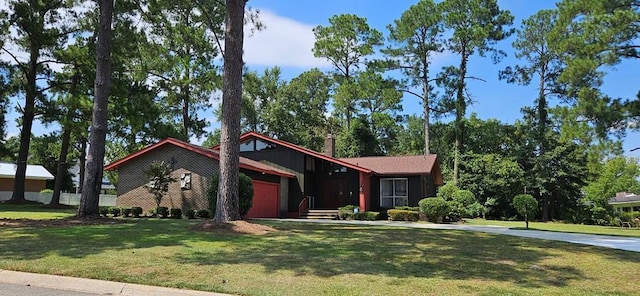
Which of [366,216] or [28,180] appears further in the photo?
[28,180]

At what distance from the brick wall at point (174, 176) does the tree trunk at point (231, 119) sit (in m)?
9.61

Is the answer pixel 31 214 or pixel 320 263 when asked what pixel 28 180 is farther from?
pixel 320 263

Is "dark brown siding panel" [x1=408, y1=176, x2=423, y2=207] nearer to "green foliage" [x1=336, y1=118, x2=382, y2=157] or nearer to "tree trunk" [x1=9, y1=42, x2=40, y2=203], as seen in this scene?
"green foliage" [x1=336, y1=118, x2=382, y2=157]

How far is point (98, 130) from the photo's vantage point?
15.0 m

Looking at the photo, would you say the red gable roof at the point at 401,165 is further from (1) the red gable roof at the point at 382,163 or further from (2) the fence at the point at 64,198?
(2) the fence at the point at 64,198

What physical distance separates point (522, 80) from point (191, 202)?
32.4 m

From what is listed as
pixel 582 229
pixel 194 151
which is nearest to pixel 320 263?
pixel 194 151

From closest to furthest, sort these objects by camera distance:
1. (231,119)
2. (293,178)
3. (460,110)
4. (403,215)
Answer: (231,119) < (403,215) < (293,178) < (460,110)

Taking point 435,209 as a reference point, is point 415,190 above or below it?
above

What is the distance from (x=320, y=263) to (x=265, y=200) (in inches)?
690

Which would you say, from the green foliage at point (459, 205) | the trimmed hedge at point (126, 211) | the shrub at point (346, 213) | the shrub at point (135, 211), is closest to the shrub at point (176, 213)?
the shrub at point (135, 211)

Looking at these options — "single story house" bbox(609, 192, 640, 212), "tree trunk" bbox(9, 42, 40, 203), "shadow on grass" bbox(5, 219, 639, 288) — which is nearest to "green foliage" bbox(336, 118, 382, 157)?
"tree trunk" bbox(9, 42, 40, 203)

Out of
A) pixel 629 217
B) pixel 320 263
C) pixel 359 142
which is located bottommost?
pixel 320 263

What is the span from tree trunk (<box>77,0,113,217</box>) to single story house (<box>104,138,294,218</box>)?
284 inches
